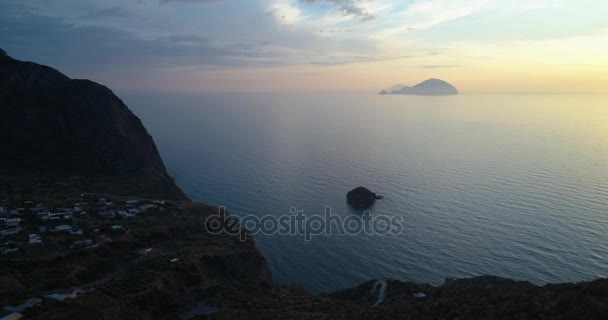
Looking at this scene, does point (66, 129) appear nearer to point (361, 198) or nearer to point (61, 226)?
point (61, 226)

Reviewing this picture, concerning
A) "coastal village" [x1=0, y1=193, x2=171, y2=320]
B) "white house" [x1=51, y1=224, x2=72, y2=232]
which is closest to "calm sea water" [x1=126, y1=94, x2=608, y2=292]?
"coastal village" [x1=0, y1=193, x2=171, y2=320]

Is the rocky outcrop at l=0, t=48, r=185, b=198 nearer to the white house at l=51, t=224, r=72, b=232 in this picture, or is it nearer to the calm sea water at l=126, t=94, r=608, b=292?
the calm sea water at l=126, t=94, r=608, b=292

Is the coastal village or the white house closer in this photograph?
the coastal village

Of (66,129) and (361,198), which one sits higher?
(66,129)

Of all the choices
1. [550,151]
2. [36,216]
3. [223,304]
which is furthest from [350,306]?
[550,151]

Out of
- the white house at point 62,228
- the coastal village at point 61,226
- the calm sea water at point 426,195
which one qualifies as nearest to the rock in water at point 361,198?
the calm sea water at point 426,195

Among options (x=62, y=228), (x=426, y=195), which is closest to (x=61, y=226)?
(x=62, y=228)
